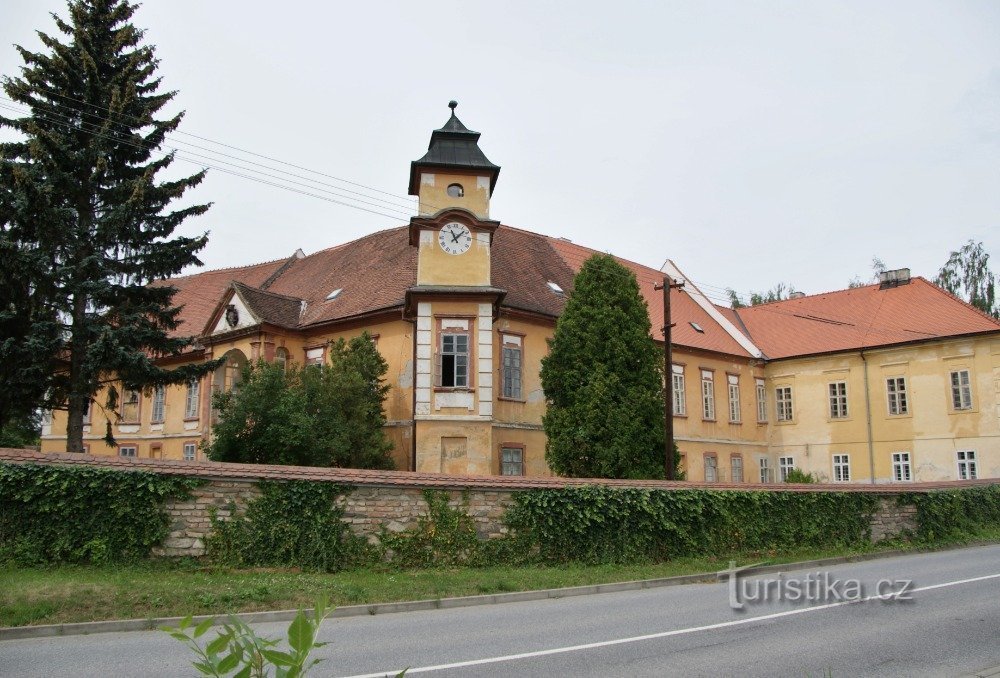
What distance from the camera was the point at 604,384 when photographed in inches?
914

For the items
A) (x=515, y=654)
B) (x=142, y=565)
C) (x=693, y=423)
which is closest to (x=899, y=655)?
(x=515, y=654)

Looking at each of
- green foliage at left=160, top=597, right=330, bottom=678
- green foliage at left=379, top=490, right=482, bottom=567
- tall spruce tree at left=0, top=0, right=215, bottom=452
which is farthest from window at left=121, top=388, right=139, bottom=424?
green foliage at left=160, top=597, right=330, bottom=678

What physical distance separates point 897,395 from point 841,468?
13.8ft

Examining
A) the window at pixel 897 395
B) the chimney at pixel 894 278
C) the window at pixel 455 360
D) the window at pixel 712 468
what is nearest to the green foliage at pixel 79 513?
the window at pixel 455 360

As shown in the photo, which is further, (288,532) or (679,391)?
(679,391)

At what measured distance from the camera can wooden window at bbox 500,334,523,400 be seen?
28.3 metres

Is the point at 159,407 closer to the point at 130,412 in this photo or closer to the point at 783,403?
the point at 130,412

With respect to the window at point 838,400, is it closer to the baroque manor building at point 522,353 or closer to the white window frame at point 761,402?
the baroque manor building at point 522,353

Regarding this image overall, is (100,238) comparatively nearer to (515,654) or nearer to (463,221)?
(463,221)

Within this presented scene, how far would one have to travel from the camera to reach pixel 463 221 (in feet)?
86.0

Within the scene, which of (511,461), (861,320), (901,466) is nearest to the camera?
(511,461)

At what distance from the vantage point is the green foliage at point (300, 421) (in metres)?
20.8

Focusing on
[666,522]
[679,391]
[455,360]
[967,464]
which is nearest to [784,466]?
[967,464]

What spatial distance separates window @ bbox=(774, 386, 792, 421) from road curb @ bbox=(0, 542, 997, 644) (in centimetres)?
2109
